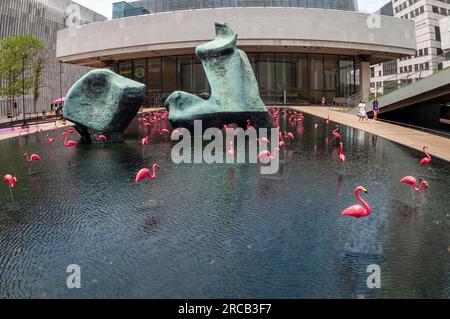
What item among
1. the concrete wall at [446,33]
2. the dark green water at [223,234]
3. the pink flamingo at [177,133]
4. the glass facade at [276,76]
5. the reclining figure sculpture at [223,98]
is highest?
the concrete wall at [446,33]

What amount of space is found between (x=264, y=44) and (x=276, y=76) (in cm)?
648

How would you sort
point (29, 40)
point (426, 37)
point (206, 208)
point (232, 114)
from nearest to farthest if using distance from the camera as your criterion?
point (206, 208) → point (232, 114) → point (29, 40) → point (426, 37)

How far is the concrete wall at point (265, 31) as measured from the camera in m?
48.6

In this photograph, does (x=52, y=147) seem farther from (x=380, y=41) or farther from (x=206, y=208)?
(x=380, y=41)

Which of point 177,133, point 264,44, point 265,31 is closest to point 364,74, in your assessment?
point 264,44

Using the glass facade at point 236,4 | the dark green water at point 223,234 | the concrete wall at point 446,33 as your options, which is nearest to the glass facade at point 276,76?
the glass facade at point 236,4

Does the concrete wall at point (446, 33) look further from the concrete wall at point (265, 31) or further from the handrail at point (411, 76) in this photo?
the handrail at point (411, 76)

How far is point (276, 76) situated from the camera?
5462cm

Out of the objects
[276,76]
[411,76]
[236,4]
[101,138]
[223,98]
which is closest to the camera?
[101,138]

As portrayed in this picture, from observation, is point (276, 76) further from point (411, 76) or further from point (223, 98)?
point (223, 98)

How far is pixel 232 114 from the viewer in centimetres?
2039

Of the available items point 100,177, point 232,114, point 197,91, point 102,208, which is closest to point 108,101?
point 232,114

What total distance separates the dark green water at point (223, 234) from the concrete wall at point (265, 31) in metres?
38.5
